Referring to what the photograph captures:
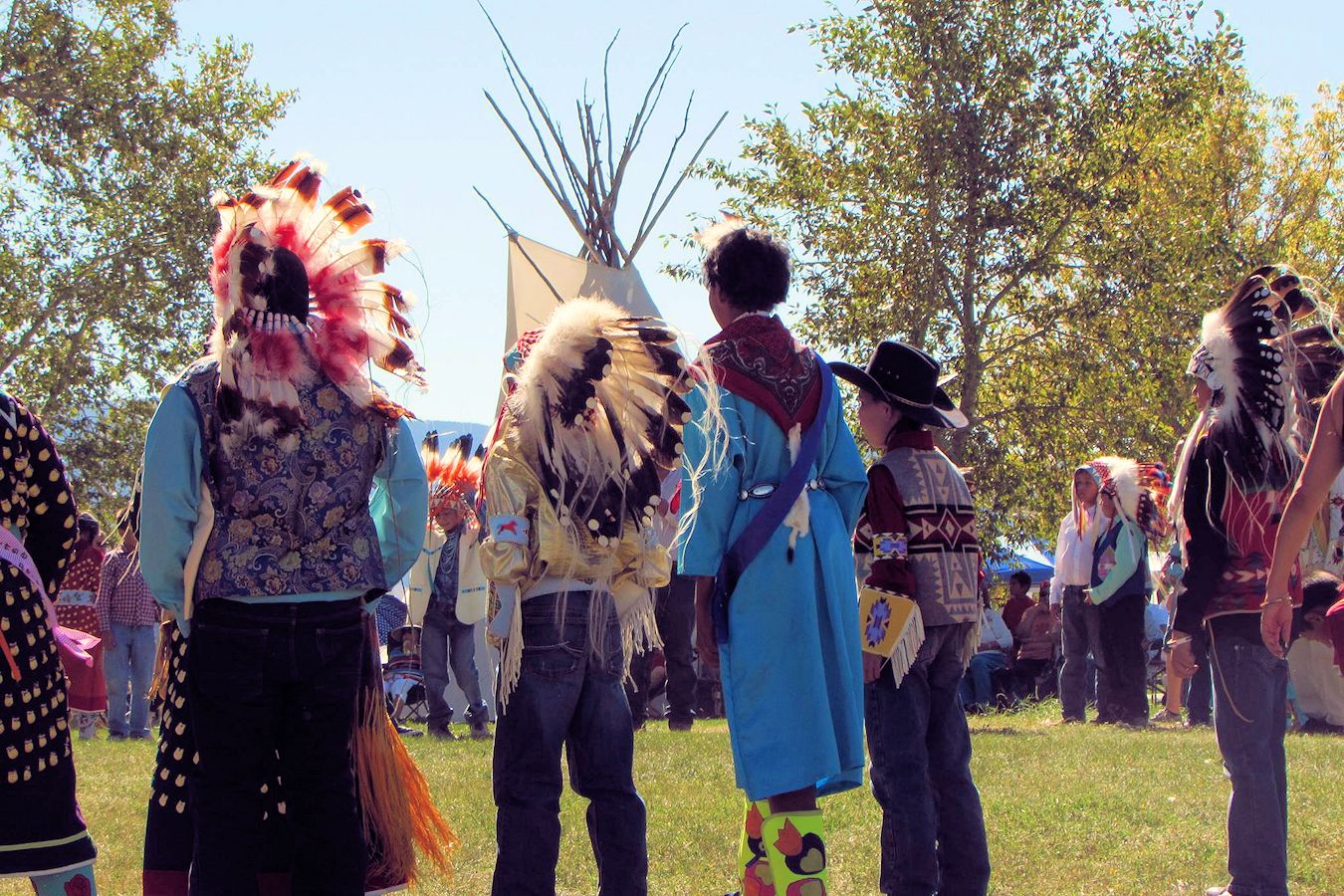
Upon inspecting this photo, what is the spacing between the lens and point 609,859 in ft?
12.6

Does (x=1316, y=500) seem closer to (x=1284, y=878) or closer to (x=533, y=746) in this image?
(x=1284, y=878)

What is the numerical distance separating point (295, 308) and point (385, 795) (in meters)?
1.33

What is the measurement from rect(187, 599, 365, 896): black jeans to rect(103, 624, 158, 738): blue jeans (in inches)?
333

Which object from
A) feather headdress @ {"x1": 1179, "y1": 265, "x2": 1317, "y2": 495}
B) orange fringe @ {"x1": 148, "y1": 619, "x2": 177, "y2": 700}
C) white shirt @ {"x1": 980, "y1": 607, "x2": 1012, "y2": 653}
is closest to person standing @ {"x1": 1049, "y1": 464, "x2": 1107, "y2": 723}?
white shirt @ {"x1": 980, "y1": 607, "x2": 1012, "y2": 653}

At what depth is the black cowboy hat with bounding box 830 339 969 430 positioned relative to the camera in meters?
4.48

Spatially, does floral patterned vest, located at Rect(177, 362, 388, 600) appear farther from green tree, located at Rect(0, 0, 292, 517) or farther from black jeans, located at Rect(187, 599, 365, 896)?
green tree, located at Rect(0, 0, 292, 517)

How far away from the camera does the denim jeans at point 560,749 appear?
3.73 meters

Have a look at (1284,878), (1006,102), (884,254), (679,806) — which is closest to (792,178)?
(884,254)

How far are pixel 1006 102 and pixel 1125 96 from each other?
5.78 feet

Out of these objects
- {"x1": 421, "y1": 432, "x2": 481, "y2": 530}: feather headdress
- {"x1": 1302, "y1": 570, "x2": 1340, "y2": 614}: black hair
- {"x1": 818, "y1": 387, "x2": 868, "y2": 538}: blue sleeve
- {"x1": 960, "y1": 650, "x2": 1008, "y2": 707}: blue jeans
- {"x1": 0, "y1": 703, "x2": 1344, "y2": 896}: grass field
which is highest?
{"x1": 421, "y1": 432, "x2": 481, "y2": 530}: feather headdress

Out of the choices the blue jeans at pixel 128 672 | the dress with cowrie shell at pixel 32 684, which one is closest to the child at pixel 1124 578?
the blue jeans at pixel 128 672

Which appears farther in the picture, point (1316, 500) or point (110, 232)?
point (110, 232)

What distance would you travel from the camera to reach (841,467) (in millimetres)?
3975

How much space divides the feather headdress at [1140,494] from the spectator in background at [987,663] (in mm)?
1798
